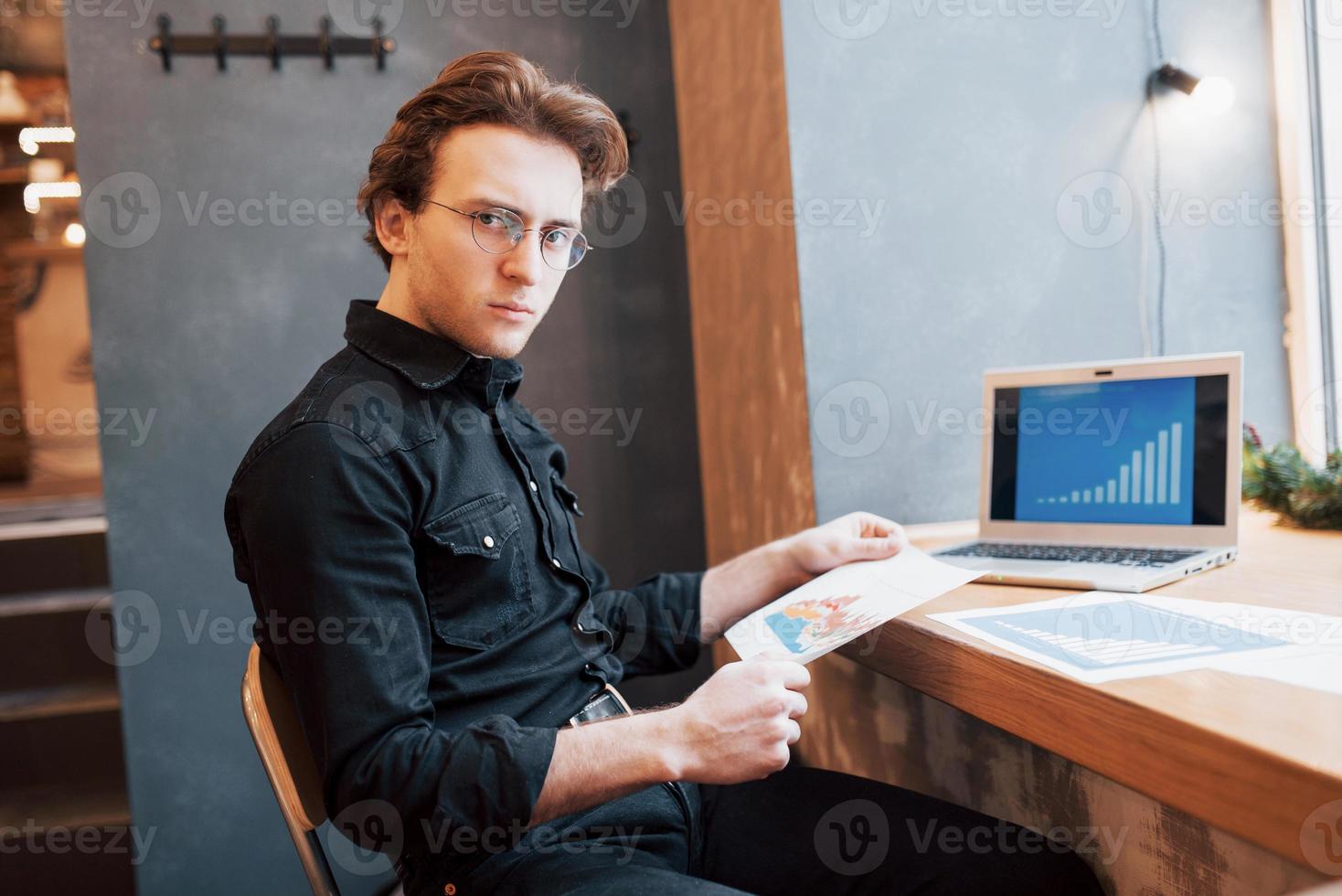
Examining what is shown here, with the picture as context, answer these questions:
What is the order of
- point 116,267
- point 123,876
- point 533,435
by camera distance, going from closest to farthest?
point 533,435 → point 116,267 → point 123,876

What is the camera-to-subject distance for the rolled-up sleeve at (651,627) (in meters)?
1.40

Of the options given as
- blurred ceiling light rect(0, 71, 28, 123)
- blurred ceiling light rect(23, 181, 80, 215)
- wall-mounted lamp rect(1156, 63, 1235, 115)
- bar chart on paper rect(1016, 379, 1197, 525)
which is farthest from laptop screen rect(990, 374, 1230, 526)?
blurred ceiling light rect(0, 71, 28, 123)

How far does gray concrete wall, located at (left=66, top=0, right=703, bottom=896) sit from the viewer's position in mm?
2016

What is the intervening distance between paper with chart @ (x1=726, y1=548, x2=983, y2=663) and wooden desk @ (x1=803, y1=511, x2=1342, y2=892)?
0.04m

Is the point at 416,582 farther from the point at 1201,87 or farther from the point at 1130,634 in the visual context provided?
the point at 1201,87

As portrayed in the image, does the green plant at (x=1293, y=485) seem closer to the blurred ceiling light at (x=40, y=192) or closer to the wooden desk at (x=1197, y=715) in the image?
the wooden desk at (x=1197, y=715)

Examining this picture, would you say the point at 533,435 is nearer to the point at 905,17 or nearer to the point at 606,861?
the point at 606,861

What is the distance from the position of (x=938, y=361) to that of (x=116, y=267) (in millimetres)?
1678

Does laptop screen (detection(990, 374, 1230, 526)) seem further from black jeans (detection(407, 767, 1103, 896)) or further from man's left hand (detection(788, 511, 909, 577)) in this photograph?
black jeans (detection(407, 767, 1103, 896))

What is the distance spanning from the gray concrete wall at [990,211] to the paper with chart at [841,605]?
396 mm

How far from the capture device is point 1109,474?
141 centimetres

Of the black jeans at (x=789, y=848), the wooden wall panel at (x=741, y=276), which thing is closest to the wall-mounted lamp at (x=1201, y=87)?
the wooden wall panel at (x=741, y=276)

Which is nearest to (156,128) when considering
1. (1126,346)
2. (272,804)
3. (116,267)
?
(116,267)

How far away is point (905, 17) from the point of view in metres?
1.68
